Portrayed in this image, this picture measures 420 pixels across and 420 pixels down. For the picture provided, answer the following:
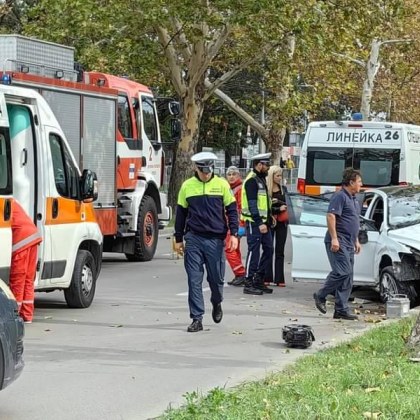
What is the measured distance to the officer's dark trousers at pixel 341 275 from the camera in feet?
37.8

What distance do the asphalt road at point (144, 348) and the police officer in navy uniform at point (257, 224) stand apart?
0.30 m

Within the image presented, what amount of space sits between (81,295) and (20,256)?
2.28 m

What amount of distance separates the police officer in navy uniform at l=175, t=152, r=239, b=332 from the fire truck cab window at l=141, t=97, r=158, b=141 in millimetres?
8813

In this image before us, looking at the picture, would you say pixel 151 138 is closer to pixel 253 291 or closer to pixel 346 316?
pixel 253 291

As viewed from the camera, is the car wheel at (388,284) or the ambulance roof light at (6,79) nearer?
the ambulance roof light at (6,79)

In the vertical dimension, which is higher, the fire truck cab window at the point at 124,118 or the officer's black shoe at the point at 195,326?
the fire truck cab window at the point at 124,118

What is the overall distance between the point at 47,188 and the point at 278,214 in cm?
452

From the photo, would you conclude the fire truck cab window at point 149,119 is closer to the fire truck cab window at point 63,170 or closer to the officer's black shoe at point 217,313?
the fire truck cab window at point 63,170

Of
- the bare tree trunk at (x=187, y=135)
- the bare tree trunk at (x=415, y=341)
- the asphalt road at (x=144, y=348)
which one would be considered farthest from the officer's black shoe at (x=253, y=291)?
the bare tree trunk at (x=187, y=135)

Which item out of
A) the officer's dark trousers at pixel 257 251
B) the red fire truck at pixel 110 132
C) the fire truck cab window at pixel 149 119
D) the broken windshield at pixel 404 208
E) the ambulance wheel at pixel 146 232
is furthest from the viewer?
the fire truck cab window at pixel 149 119

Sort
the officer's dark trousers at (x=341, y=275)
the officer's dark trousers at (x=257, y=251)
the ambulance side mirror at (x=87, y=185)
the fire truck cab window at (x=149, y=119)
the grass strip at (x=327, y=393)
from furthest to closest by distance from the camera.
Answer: the fire truck cab window at (x=149, y=119)
the officer's dark trousers at (x=257, y=251)
the ambulance side mirror at (x=87, y=185)
the officer's dark trousers at (x=341, y=275)
the grass strip at (x=327, y=393)

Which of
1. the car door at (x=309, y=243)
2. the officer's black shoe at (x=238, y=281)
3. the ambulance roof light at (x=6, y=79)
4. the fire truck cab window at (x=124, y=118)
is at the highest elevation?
the ambulance roof light at (x=6, y=79)

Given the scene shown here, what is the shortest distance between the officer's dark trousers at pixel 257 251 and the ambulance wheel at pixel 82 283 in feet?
7.99

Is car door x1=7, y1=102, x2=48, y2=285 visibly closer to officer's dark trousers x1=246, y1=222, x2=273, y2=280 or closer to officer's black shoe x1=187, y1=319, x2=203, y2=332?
officer's black shoe x1=187, y1=319, x2=203, y2=332
